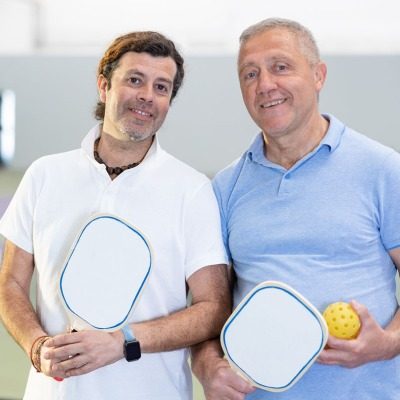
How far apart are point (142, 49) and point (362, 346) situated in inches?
37.7

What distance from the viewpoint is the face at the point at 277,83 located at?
6.28 ft

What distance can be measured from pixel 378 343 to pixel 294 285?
0.24 metres

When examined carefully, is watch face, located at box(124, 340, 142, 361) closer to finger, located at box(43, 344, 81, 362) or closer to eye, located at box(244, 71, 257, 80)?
finger, located at box(43, 344, 81, 362)

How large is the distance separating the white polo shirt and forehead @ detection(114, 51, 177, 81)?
0.65ft

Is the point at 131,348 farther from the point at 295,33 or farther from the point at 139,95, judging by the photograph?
the point at 295,33

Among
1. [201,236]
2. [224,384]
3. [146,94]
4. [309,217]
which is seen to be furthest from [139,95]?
[224,384]

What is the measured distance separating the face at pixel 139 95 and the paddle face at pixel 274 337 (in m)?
0.56

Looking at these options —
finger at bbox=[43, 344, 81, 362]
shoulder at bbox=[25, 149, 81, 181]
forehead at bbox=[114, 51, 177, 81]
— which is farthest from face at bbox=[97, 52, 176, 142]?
finger at bbox=[43, 344, 81, 362]


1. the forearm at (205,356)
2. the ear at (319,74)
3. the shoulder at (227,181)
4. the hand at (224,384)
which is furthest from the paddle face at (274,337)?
the ear at (319,74)

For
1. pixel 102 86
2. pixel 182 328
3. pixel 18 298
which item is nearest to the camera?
pixel 182 328

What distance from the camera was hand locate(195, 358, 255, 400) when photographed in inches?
67.7

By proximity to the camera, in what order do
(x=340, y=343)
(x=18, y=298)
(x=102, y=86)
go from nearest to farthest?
(x=340, y=343) → (x=18, y=298) → (x=102, y=86)

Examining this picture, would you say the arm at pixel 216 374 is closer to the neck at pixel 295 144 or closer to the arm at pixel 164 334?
the arm at pixel 164 334

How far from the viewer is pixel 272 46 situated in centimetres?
194
